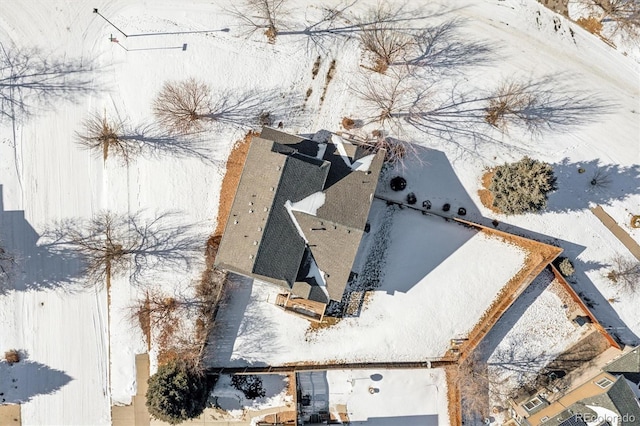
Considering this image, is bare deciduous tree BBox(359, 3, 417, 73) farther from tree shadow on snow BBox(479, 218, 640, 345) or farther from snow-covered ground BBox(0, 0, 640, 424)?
tree shadow on snow BBox(479, 218, 640, 345)

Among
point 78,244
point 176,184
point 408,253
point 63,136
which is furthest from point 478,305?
point 63,136

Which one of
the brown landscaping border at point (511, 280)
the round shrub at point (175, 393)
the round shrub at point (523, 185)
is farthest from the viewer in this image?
the brown landscaping border at point (511, 280)

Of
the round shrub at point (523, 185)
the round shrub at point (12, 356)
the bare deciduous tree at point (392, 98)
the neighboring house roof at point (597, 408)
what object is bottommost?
the neighboring house roof at point (597, 408)

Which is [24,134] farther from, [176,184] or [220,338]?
[220,338]

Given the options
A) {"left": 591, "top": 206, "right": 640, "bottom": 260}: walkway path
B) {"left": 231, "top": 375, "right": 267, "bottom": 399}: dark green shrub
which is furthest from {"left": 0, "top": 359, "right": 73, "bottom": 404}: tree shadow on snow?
{"left": 591, "top": 206, "right": 640, "bottom": 260}: walkway path

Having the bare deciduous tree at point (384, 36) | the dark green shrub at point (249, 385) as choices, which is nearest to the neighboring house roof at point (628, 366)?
the dark green shrub at point (249, 385)

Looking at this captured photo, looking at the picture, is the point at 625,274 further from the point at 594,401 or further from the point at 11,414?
the point at 11,414

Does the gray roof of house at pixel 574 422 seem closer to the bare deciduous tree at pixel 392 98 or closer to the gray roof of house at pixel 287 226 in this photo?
the gray roof of house at pixel 287 226
